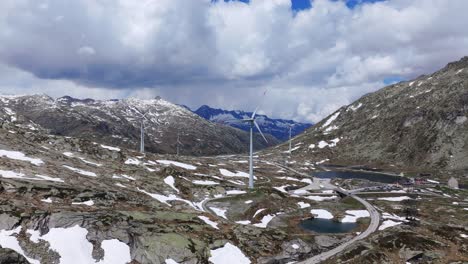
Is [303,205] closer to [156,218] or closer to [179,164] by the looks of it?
[179,164]

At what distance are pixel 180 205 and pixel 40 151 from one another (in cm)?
5331

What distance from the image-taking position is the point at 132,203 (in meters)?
96.2

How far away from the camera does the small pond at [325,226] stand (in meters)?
109

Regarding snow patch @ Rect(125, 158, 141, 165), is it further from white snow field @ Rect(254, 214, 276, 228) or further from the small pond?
the small pond

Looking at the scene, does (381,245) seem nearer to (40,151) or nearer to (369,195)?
(369,195)

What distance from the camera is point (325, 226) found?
374 feet

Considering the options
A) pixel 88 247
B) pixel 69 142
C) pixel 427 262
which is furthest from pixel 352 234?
pixel 69 142

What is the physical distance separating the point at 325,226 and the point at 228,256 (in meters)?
47.4

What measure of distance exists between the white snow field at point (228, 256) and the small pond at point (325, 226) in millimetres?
35866

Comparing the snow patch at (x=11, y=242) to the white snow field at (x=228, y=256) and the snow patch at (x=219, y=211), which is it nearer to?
the white snow field at (x=228, y=256)

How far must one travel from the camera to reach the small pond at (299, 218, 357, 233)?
356 ft

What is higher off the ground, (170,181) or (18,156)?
(18,156)

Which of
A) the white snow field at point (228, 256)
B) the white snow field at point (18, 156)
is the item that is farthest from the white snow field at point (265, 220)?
the white snow field at point (18, 156)

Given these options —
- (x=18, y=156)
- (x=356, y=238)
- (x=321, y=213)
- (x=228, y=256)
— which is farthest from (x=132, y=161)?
(x=356, y=238)
